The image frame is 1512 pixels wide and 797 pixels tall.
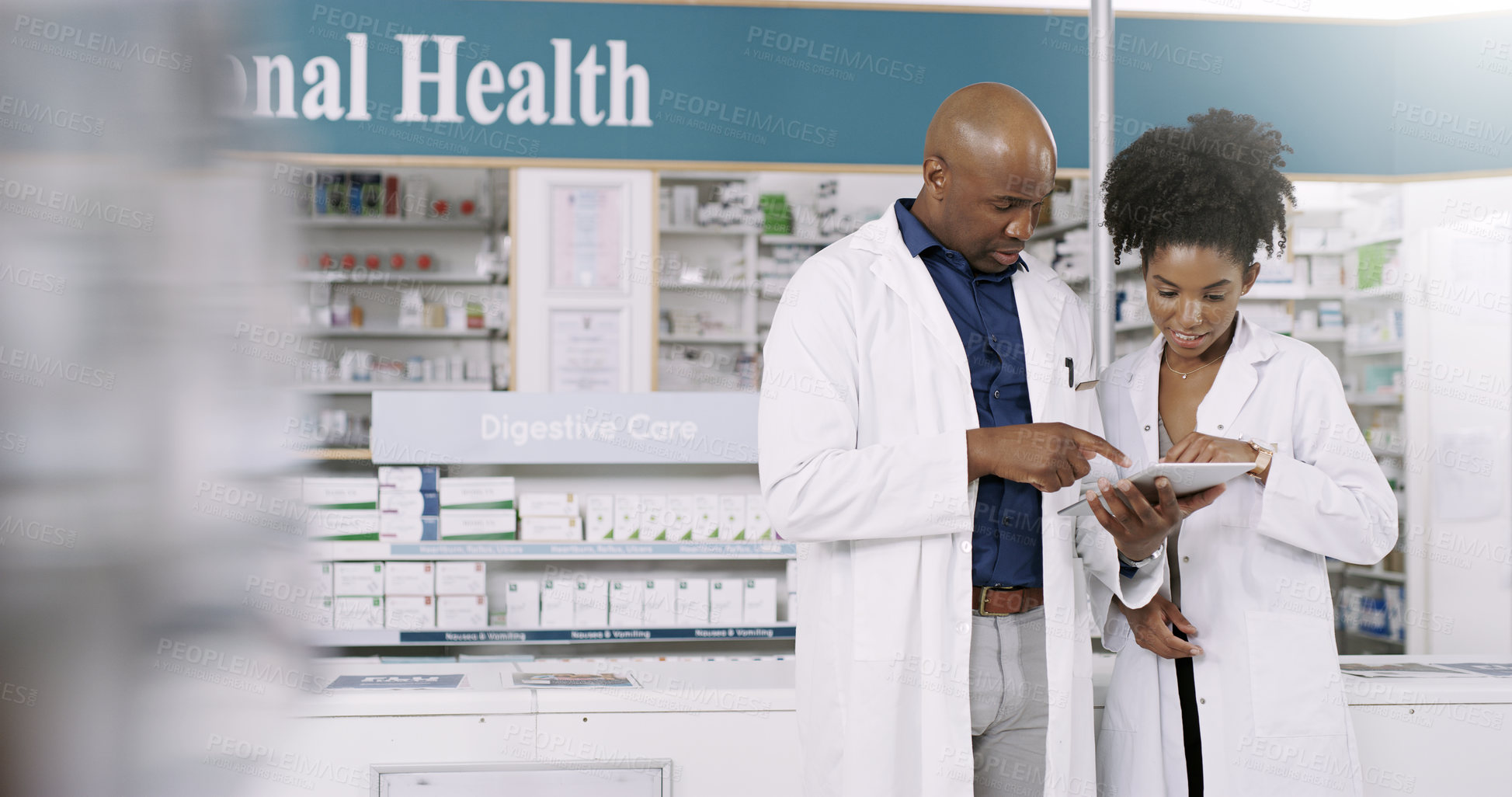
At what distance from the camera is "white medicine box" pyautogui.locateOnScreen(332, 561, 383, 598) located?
348cm

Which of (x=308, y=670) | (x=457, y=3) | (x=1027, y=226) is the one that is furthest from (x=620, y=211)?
(x=308, y=670)

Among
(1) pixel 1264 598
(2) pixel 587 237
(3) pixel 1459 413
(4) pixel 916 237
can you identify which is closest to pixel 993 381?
(4) pixel 916 237

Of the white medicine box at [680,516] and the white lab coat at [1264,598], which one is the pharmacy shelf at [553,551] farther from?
the white lab coat at [1264,598]

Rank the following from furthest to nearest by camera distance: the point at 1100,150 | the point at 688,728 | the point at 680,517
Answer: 1. the point at 680,517
2. the point at 1100,150
3. the point at 688,728

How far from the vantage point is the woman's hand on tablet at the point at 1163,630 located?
1.43 metres

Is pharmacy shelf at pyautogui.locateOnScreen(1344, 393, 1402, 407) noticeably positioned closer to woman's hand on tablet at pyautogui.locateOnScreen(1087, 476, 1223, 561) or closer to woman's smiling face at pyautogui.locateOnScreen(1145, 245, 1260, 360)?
woman's smiling face at pyautogui.locateOnScreen(1145, 245, 1260, 360)

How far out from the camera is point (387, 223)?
6902 mm

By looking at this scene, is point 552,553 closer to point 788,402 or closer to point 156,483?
point 788,402

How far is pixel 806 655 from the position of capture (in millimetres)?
1402

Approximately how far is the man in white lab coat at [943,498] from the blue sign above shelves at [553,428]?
2.06 m

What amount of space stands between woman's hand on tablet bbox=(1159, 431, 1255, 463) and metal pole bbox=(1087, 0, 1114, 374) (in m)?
0.89

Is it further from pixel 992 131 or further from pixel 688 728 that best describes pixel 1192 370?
pixel 688 728

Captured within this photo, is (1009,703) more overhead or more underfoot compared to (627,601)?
more overhead

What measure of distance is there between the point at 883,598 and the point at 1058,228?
5895mm
